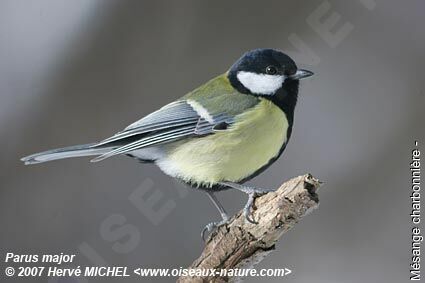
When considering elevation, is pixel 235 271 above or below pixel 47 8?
below

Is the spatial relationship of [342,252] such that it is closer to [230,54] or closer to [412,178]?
[412,178]

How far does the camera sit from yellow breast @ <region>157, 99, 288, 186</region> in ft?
3.51

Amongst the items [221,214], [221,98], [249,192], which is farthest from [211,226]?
[221,98]

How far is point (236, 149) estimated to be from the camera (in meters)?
1.07

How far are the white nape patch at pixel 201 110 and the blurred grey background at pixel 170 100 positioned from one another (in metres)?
0.07

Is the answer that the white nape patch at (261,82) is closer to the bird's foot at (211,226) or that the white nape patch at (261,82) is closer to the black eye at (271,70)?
the black eye at (271,70)

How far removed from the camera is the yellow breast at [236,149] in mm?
1070

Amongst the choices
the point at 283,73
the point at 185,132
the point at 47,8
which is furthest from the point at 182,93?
the point at 47,8

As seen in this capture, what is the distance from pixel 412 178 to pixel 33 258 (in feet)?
2.62

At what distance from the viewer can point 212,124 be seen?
1105 millimetres

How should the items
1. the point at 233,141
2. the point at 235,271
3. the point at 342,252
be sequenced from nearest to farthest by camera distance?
the point at 235,271 < the point at 233,141 < the point at 342,252

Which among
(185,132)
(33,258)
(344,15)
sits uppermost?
(344,15)

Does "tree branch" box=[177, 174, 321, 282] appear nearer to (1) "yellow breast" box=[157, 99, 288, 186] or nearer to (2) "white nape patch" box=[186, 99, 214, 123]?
(1) "yellow breast" box=[157, 99, 288, 186]

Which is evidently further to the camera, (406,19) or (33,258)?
(406,19)
